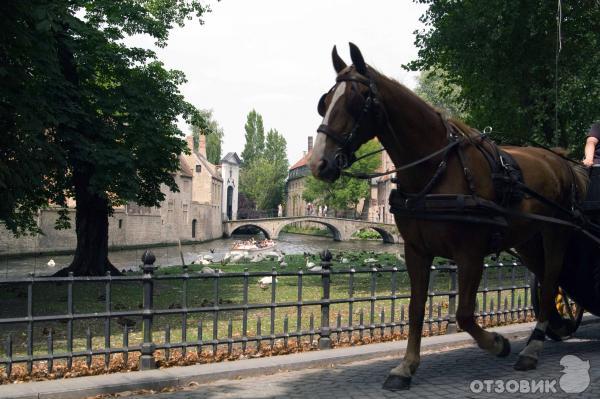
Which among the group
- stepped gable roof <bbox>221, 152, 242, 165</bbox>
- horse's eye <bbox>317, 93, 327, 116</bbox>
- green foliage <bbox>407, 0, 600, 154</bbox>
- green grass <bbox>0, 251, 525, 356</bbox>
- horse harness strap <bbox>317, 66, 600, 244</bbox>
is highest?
stepped gable roof <bbox>221, 152, 242, 165</bbox>

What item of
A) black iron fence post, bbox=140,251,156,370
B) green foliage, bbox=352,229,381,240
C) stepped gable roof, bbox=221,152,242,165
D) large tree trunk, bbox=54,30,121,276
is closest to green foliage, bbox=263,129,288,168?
stepped gable roof, bbox=221,152,242,165

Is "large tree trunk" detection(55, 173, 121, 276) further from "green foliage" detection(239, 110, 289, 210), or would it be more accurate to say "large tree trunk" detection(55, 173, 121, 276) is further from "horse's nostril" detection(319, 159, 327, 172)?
"green foliage" detection(239, 110, 289, 210)

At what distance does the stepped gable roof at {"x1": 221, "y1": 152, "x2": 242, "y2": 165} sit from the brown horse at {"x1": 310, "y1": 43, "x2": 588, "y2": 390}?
108 meters

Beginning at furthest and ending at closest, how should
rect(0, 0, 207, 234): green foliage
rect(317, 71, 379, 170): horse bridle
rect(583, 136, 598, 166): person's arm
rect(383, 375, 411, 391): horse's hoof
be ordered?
rect(0, 0, 207, 234): green foliage < rect(583, 136, 598, 166): person's arm < rect(383, 375, 411, 391): horse's hoof < rect(317, 71, 379, 170): horse bridle

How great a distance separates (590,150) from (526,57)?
17.2 m

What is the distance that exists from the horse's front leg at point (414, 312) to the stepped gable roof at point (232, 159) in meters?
108

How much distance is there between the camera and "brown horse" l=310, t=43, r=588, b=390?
17.4 ft

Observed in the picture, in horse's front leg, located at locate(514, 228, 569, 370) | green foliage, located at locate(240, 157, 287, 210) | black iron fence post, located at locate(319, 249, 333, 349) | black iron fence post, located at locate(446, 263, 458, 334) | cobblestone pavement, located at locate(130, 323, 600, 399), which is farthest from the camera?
green foliage, located at locate(240, 157, 287, 210)

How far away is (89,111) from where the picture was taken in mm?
18891

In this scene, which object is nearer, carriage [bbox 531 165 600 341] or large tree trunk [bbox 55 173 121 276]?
carriage [bbox 531 165 600 341]

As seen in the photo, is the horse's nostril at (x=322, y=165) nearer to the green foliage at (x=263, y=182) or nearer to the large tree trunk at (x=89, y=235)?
the large tree trunk at (x=89, y=235)

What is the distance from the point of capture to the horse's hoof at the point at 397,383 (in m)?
5.77

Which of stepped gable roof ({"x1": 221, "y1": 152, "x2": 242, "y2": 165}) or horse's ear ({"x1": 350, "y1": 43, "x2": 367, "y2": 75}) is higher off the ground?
stepped gable roof ({"x1": 221, "y1": 152, "x2": 242, "y2": 165})

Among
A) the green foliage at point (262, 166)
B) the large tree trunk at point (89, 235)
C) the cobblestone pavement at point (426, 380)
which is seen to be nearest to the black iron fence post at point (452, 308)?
the cobblestone pavement at point (426, 380)
